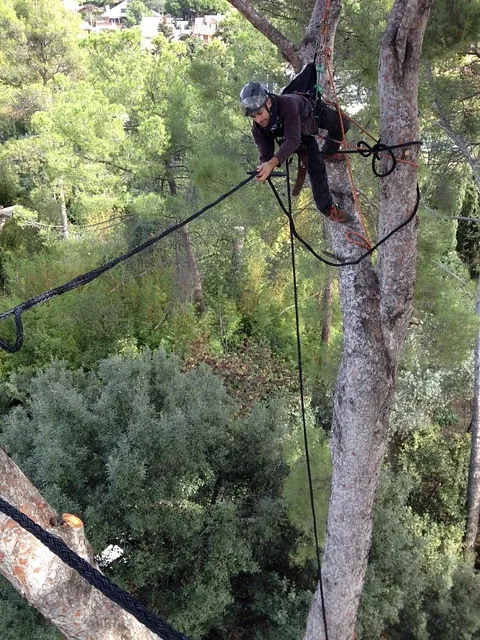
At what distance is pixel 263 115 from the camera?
2508 mm

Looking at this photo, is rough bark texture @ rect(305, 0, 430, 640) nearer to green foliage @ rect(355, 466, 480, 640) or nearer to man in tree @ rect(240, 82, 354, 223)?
man in tree @ rect(240, 82, 354, 223)

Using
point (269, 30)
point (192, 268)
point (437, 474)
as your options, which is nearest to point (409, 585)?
point (437, 474)

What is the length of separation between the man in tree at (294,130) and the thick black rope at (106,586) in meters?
1.71

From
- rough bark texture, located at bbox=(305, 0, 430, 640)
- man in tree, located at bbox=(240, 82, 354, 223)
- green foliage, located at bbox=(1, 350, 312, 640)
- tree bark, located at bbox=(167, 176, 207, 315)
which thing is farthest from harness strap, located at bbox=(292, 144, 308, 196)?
tree bark, located at bbox=(167, 176, 207, 315)

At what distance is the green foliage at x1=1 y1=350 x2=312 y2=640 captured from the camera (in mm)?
4832

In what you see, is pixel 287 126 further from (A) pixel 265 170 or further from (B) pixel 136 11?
(B) pixel 136 11

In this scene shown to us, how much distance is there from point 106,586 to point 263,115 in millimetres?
2265

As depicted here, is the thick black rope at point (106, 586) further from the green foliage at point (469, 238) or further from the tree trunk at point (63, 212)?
the green foliage at point (469, 238)

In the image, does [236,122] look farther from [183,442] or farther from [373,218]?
[183,442]

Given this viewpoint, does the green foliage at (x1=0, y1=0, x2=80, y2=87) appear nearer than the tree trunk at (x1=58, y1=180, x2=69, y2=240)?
No

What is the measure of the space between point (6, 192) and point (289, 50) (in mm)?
12958

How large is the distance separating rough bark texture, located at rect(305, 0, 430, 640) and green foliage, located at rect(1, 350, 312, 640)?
5.95 feet

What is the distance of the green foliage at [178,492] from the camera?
15.9 ft

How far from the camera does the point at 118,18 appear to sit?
163ft
